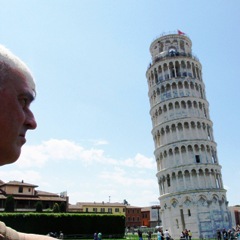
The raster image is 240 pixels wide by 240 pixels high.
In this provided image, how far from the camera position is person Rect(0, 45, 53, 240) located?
5.22ft

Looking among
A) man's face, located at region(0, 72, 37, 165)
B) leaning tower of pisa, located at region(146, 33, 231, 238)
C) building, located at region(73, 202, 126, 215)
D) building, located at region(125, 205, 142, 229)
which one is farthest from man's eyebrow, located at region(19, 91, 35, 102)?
building, located at region(125, 205, 142, 229)

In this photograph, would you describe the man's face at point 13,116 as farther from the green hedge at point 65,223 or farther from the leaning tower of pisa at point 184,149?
the leaning tower of pisa at point 184,149

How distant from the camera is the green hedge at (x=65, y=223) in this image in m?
45.7

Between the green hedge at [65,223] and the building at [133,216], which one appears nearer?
the green hedge at [65,223]

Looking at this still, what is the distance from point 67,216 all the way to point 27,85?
5063 cm

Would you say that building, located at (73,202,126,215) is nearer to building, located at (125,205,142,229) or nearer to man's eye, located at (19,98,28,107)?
building, located at (125,205,142,229)

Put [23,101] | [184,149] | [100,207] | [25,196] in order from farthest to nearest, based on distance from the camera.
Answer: [100,207], [25,196], [184,149], [23,101]

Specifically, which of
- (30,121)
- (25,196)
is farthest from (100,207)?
(30,121)

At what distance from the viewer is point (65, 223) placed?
4859cm

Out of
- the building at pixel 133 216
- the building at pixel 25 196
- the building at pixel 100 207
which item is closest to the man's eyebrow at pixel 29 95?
the building at pixel 25 196

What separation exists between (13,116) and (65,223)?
5069cm

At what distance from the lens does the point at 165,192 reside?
185 ft

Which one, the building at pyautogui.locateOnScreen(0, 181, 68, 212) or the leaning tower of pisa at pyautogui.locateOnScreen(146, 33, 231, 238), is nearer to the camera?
the leaning tower of pisa at pyautogui.locateOnScreen(146, 33, 231, 238)

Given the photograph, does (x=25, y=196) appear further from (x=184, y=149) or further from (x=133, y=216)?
(x=133, y=216)
